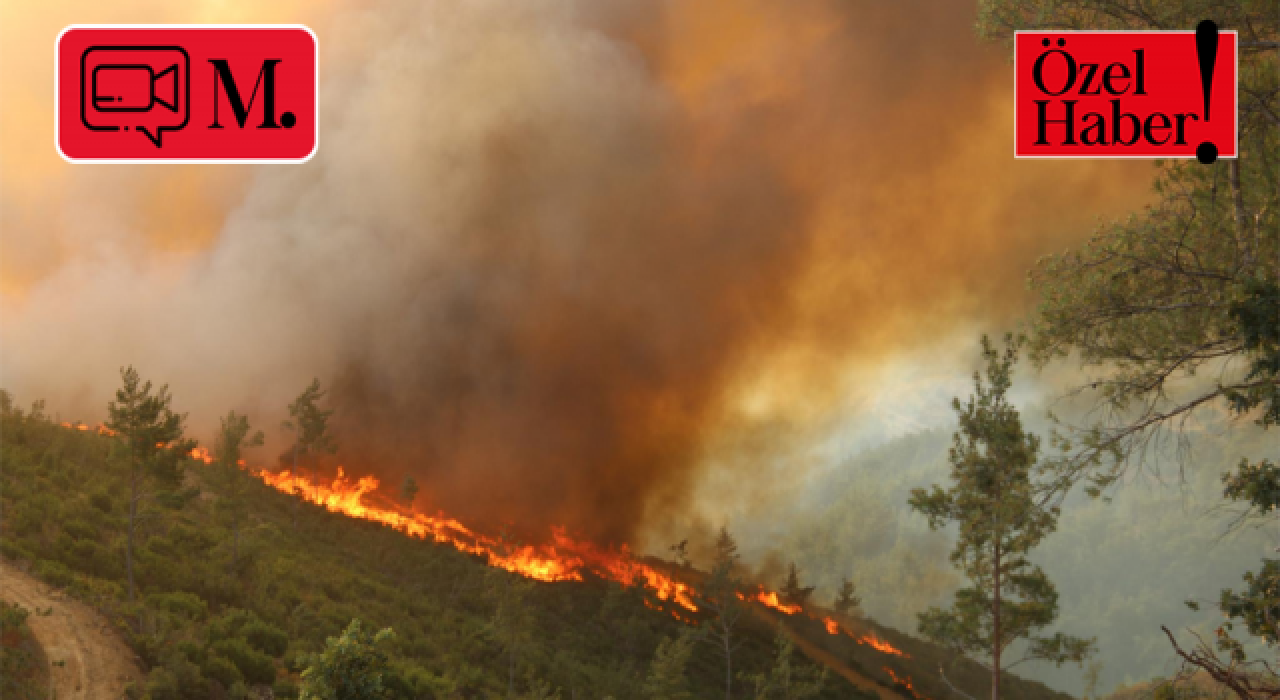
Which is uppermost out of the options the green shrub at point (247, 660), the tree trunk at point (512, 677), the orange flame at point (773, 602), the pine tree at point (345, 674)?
the pine tree at point (345, 674)

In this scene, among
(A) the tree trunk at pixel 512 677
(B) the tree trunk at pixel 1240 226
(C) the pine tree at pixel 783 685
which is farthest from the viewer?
(C) the pine tree at pixel 783 685

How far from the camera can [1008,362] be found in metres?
25.2

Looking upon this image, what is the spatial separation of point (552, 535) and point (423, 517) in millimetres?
14388

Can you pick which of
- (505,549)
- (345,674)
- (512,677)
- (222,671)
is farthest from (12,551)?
(505,549)

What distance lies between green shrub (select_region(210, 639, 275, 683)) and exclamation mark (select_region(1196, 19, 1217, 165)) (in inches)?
922

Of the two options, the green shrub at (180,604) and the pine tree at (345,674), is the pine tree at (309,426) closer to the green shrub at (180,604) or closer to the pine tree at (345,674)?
the green shrub at (180,604)

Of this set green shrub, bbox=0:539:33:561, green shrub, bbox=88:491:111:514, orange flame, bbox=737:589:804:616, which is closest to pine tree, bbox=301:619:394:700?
green shrub, bbox=0:539:33:561

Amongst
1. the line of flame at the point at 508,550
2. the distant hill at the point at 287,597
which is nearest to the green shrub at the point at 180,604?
the distant hill at the point at 287,597

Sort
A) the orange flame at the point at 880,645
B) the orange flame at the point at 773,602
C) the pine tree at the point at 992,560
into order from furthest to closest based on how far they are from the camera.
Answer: the orange flame at the point at 773,602 → the orange flame at the point at 880,645 → the pine tree at the point at 992,560

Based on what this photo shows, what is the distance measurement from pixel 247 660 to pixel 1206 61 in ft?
79.9

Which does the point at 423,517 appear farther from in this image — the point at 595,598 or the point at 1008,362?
the point at 1008,362

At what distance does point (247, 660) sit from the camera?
1923 centimetres

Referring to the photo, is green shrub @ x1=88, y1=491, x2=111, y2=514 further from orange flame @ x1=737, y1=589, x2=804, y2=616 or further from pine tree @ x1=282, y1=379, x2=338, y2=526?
orange flame @ x1=737, y1=589, x2=804, y2=616

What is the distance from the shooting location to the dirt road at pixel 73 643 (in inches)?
615
